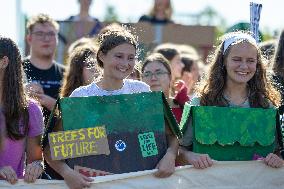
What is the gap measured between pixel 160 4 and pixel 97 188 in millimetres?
4861

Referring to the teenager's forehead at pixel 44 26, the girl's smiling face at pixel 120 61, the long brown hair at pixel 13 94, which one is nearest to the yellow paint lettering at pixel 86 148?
the long brown hair at pixel 13 94

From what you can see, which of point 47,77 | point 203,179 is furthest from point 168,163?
point 47,77

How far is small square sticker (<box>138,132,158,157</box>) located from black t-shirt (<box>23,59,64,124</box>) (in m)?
2.26

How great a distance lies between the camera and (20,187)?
473 cm

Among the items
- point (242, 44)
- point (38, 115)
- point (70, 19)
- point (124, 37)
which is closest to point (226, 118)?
point (242, 44)

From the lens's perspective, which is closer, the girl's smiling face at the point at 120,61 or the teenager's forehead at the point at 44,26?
the girl's smiling face at the point at 120,61

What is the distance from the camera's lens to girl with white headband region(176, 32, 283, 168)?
5.16 m

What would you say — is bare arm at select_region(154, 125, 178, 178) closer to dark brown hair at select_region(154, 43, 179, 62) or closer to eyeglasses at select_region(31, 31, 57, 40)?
eyeglasses at select_region(31, 31, 57, 40)

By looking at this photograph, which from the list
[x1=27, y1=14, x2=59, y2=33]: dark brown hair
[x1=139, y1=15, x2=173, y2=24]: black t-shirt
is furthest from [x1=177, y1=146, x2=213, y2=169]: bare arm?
[x1=139, y1=15, x2=173, y2=24]: black t-shirt

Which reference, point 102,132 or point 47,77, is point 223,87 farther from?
point 47,77

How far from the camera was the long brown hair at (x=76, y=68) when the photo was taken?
633 centimetres

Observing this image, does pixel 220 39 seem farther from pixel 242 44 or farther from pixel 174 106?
pixel 174 106

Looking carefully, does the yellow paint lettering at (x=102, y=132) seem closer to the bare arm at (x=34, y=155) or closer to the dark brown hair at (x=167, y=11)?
the bare arm at (x=34, y=155)

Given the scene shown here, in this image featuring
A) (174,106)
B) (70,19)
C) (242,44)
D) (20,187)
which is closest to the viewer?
(20,187)
